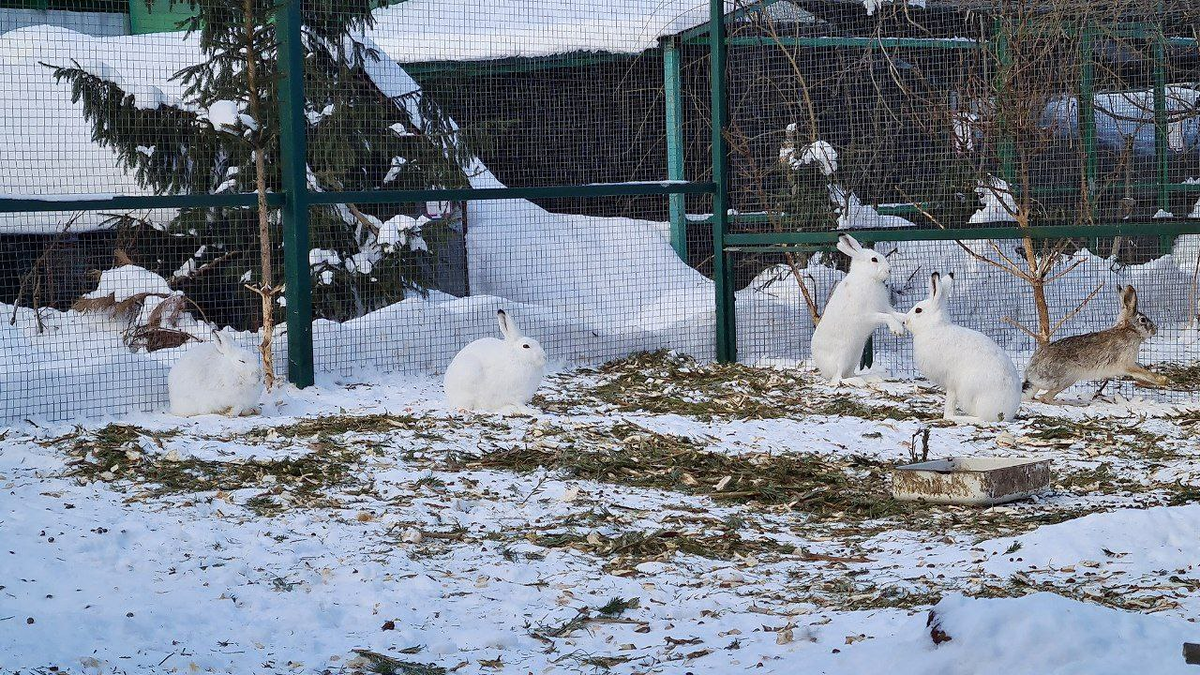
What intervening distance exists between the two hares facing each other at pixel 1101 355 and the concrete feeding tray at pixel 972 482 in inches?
79.7

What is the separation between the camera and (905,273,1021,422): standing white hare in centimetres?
629

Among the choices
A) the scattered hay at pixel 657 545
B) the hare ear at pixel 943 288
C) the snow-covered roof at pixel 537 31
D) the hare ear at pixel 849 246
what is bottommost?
the scattered hay at pixel 657 545

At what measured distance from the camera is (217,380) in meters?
6.25

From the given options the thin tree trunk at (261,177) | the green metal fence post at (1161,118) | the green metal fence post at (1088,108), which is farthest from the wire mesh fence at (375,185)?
the green metal fence post at (1161,118)

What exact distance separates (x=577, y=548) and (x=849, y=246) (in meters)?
4.18

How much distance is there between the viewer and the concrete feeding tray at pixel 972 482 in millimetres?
4652

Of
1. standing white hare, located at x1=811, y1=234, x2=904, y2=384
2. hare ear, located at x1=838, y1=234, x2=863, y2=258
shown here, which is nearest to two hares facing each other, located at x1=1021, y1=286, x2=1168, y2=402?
standing white hare, located at x1=811, y1=234, x2=904, y2=384

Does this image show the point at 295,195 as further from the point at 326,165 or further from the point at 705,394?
the point at 705,394

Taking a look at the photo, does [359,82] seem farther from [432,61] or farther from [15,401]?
[15,401]

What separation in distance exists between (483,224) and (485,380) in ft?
11.8

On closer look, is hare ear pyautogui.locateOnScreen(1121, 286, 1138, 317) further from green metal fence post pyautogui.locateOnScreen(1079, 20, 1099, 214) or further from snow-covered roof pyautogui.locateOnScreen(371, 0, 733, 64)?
snow-covered roof pyautogui.locateOnScreen(371, 0, 733, 64)

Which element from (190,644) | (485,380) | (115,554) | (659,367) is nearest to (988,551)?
(190,644)

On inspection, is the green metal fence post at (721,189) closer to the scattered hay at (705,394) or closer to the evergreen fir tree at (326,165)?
the scattered hay at (705,394)

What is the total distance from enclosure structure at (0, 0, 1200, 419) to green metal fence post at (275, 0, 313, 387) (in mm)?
287
